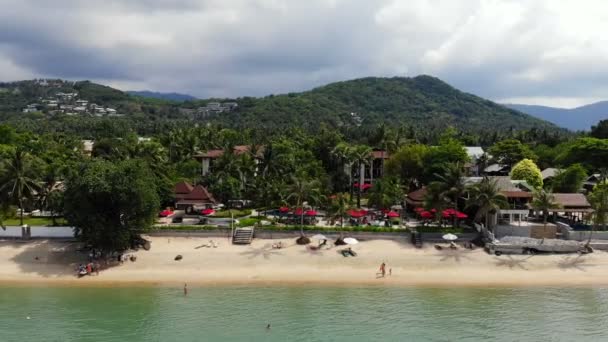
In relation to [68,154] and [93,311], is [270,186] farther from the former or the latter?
[68,154]

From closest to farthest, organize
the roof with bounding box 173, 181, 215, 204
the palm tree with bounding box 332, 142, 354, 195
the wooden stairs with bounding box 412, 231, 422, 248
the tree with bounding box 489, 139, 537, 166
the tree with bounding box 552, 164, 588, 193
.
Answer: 1. the wooden stairs with bounding box 412, 231, 422, 248
2. the roof with bounding box 173, 181, 215, 204
3. the tree with bounding box 552, 164, 588, 193
4. the palm tree with bounding box 332, 142, 354, 195
5. the tree with bounding box 489, 139, 537, 166

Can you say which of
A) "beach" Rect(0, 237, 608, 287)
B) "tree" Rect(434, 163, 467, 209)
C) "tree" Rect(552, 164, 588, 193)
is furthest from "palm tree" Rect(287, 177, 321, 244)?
"tree" Rect(552, 164, 588, 193)

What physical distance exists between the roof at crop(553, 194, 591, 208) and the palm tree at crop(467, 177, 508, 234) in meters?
9.73

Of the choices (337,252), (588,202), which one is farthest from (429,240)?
(588,202)

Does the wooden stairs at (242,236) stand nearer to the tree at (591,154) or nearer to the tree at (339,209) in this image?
the tree at (339,209)

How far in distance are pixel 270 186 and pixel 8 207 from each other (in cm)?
2635

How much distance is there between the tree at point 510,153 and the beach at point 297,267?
4474 cm

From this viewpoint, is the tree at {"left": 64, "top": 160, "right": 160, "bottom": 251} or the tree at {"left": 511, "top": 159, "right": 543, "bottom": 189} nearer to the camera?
the tree at {"left": 64, "top": 160, "right": 160, "bottom": 251}

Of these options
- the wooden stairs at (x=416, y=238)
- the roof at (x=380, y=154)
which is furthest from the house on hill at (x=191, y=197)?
the roof at (x=380, y=154)

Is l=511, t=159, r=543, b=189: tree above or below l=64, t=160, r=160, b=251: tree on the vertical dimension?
above

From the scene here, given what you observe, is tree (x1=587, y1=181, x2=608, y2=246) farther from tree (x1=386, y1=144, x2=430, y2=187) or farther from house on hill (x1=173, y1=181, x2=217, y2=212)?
house on hill (x1=173, y1=181, x2=217, y2=212)

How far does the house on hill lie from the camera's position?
5891cm

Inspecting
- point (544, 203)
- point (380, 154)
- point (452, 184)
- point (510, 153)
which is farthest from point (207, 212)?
point (510, 153)

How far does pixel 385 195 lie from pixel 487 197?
12211 mm
